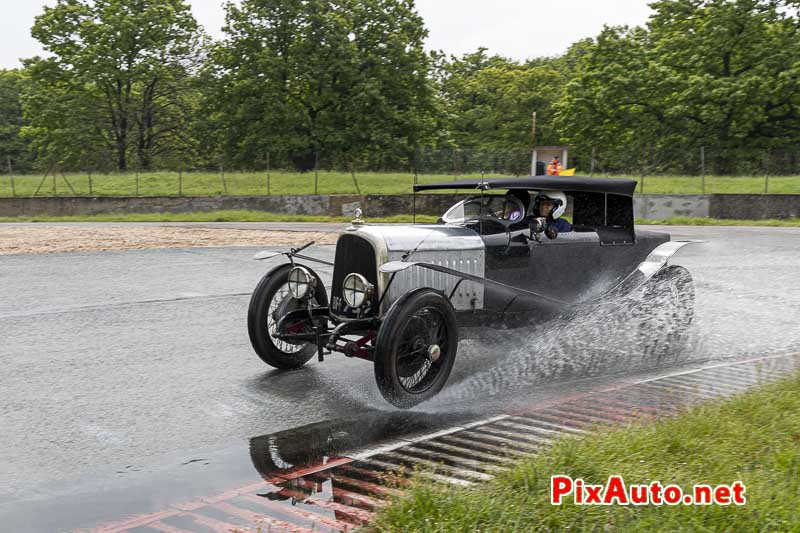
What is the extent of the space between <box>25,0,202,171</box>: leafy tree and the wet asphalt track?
4382cm

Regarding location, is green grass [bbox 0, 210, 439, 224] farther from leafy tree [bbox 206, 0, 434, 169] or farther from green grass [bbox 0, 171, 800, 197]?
leafy tree [bbox 206, 0, 434, 169]

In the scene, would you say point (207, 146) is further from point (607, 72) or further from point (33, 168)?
point (607, 72)

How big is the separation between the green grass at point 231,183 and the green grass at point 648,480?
31.6 meters

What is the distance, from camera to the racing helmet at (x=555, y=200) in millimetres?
8297

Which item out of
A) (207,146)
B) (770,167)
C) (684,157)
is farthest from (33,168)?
(770,167)

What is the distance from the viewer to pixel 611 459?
4.63 m

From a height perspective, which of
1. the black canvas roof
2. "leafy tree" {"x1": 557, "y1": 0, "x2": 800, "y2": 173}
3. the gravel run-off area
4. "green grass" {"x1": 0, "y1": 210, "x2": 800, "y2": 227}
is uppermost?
"leafy tree" {"x1": 557, "y1": 0, "x2": 800, "y2": 173}

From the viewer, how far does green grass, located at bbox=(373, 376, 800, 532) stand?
388 centimetres

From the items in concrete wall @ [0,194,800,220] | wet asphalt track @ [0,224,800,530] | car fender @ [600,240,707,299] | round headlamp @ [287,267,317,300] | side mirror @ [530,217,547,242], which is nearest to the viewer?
wet asphalt track @ [0,224,800,530]

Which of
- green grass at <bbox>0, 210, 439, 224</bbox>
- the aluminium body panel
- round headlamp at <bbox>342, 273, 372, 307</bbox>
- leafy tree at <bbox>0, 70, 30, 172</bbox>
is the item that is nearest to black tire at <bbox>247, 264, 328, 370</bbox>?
round headlamp at <bbox>342, 273, 372, 307</bbox>

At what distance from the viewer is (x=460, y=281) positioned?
7.33m

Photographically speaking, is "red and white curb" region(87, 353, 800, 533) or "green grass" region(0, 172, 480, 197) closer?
"red and white curb" region(87, 353, 800, 533)

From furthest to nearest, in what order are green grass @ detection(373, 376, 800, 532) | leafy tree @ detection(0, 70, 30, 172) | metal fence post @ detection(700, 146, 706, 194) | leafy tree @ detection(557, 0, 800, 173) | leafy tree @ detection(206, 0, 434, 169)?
leafy tree @ detection(0, 70, 30, 172), leafy tree @ detection(206, 0, 434, 169), leafy tree @ detection(557, 0, 800, 173), metal fence post @ detection(700, 146, 706, 194), green grass @ detection(373, 376, 800, 532)

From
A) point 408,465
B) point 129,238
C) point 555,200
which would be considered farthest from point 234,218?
point 408,465
